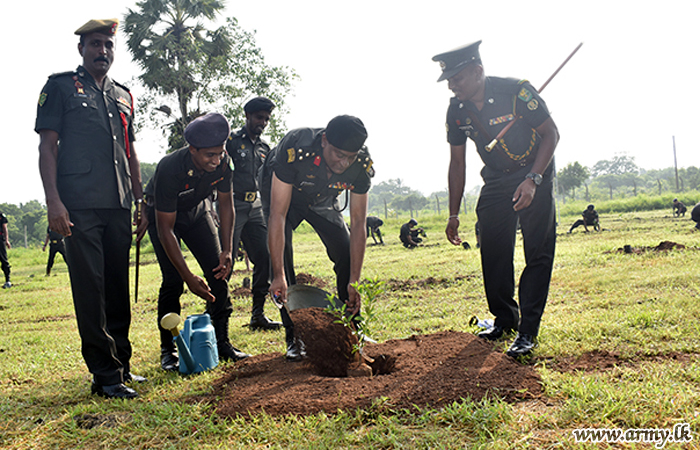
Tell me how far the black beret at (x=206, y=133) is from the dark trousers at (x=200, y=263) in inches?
26.9

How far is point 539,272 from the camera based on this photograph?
338cm

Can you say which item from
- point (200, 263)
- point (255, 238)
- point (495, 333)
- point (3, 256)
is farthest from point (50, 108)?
point (3, 256)

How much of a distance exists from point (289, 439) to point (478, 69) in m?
2.80

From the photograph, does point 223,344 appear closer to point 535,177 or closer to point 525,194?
point 525,194

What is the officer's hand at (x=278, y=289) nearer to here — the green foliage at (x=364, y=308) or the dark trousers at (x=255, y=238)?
the green foliage at (x=364, y=308)

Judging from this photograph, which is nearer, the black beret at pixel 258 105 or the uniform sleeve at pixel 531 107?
the uniform sleeve at pixel 531 107

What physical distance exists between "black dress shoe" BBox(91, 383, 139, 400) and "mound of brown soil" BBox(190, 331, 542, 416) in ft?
1.48

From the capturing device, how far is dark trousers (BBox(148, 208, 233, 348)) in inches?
147

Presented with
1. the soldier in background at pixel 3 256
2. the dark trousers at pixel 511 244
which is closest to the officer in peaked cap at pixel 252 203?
the dark trousers at pixel 511 244

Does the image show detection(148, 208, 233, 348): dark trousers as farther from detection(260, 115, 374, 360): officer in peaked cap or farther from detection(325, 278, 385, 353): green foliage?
detection(325, 278, 385, 353): green foliage

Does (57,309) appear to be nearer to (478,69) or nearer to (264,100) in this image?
(264,100)

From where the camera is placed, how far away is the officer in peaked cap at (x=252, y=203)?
5008mm

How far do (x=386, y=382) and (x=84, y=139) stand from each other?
2.48m

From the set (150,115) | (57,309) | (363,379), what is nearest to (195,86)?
(150,115)
